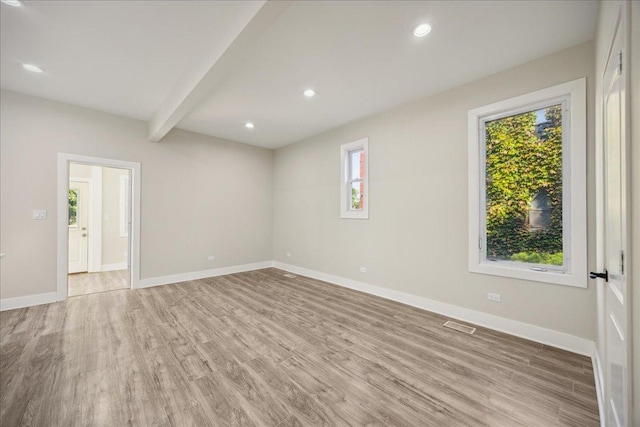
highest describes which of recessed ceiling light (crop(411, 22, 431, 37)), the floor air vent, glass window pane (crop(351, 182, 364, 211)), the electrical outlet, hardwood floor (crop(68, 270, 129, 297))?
recessed ceiling light (crop(411, 22, 431, 37))

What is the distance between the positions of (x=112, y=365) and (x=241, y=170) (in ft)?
14.4

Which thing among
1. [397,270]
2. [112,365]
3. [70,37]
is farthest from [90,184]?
[397,270]

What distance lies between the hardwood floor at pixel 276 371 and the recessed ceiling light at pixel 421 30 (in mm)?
2927

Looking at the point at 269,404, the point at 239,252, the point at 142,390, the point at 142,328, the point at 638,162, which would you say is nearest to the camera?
the point at 638,162

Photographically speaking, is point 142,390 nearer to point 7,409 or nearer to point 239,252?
point 7,409

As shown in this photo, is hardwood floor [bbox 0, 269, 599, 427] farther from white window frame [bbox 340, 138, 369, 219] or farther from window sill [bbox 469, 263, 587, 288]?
white window frame [bbox 340, 138, 369, 219]

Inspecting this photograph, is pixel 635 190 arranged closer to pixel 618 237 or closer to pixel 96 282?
pixel 618 237

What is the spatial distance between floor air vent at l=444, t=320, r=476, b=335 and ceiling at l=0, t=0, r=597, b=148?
2.93 metres

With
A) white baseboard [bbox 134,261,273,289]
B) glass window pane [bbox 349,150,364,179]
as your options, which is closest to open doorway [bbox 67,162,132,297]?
white baseboard [bbox 134,261,273,289]

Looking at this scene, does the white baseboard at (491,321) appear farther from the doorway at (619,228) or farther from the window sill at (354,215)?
the window sill at (354,215)

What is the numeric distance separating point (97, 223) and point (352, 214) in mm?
5890

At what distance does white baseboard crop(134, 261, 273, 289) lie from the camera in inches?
185

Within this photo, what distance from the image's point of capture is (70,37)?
244cm

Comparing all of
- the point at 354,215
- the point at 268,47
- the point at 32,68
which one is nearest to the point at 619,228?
the point at 268,47
